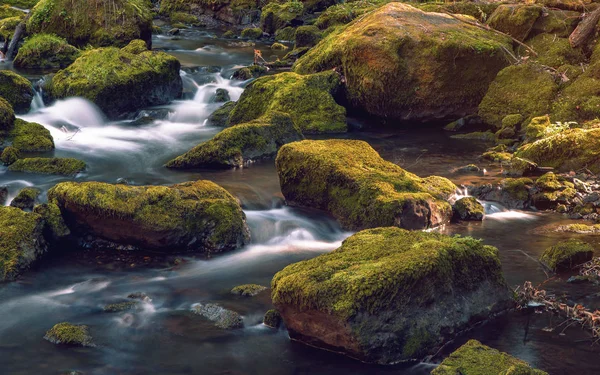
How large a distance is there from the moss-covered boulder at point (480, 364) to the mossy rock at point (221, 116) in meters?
11.0

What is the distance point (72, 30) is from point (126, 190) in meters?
13.4

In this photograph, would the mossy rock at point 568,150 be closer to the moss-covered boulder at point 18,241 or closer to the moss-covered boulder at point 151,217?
the moss-covered boulder at point 151,217

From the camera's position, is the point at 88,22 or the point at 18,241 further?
the point at 88,22

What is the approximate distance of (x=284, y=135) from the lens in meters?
14.0

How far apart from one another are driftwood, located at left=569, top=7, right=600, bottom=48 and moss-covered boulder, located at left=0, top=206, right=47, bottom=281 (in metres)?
12.5

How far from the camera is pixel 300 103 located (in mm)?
16094

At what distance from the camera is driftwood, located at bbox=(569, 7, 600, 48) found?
1619 cm

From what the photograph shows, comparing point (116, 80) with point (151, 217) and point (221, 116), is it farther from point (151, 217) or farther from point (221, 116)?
point (151, 217)

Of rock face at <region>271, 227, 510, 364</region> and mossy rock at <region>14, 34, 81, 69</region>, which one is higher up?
mossy rock at <region>14, 34, 81, 69</region>

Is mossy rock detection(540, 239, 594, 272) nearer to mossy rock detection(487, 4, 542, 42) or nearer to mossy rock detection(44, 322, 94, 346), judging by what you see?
mossy rock detection(44, 322, 94, 346)

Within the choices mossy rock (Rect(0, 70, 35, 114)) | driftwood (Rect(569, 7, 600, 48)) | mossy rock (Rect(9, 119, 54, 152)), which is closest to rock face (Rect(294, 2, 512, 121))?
driftwood (Rect(569, 7, 600, 48))

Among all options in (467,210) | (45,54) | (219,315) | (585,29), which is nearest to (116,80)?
(45,54)

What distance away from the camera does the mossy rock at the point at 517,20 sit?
1741 cm

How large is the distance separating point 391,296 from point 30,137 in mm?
9725
